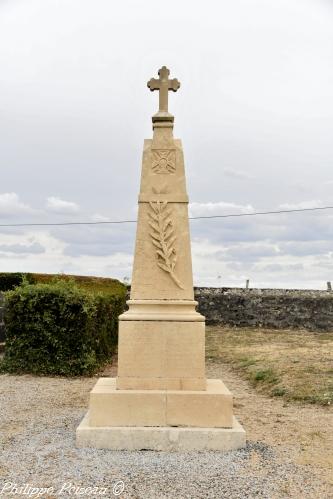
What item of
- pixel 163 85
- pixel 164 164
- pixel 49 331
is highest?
pixel 163 85

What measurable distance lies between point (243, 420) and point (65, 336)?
416 cm

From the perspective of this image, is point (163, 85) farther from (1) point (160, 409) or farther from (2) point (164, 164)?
(1) point (160, 409)

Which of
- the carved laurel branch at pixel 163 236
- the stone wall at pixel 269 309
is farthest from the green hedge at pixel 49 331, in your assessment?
the stone wall at pixel 269 309

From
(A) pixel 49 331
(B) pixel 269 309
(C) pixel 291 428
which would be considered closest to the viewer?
(C) pixel 291 428

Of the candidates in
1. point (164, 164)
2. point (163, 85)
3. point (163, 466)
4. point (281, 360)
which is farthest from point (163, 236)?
point (281, 360)

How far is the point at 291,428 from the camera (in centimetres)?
587

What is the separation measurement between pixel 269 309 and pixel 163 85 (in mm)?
14611

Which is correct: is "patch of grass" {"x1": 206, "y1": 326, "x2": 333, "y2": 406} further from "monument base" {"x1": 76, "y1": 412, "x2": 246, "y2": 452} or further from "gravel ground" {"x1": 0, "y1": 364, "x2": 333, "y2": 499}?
"monument base" {"x1": 76, "y1": 412, "x2": 246, "y2": 452}

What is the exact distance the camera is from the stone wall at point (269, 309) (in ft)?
61.8

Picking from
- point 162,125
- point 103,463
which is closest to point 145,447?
point 103,463

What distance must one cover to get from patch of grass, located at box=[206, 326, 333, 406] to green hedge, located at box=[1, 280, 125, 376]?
3160 millimetres

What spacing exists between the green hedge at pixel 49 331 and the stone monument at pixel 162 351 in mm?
3977

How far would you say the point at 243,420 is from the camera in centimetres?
627

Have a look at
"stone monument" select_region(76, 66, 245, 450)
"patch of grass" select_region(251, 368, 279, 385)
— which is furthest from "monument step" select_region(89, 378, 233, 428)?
"patch of grass" select_region(251, 368, 279, 385)
